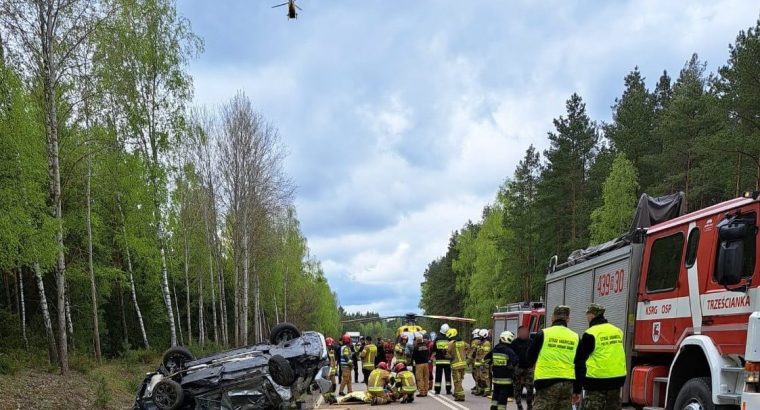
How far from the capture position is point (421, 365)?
15.9 meters

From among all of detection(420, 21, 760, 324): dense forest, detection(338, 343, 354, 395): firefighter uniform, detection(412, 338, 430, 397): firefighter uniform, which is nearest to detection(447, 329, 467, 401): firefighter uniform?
detection(412, 338, 430, 397): firefighter uniform

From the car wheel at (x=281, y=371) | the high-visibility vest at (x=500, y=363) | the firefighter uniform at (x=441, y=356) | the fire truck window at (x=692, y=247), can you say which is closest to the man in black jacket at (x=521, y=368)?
the high-visibility vest at (x=500, y=363)

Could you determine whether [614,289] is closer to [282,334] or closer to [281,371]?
[281,371]

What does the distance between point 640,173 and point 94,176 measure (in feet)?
93.0

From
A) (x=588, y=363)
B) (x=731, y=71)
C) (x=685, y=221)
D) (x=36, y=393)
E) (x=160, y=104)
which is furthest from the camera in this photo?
(x=731, y=71)

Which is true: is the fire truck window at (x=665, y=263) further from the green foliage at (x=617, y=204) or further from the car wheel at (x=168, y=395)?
the green foliage at (x=617, y=204)

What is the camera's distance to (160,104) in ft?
69.6

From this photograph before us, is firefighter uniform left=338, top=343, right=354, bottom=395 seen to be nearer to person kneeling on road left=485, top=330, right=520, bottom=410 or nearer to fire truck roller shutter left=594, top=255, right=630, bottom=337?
person kneeling on road left=485, top=330, right=520, bottom=410

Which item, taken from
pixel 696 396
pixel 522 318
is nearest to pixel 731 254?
pixel 696 396

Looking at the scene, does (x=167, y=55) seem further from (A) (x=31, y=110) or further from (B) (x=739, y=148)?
(B) (x=739, y=148)

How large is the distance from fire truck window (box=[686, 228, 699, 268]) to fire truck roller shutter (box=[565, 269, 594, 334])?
280 cm

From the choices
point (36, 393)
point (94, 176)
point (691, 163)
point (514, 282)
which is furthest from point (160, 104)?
point (514, 282)

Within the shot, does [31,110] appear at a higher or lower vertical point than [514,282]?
higher

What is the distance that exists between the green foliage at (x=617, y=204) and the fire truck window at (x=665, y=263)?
23832 millimetres
